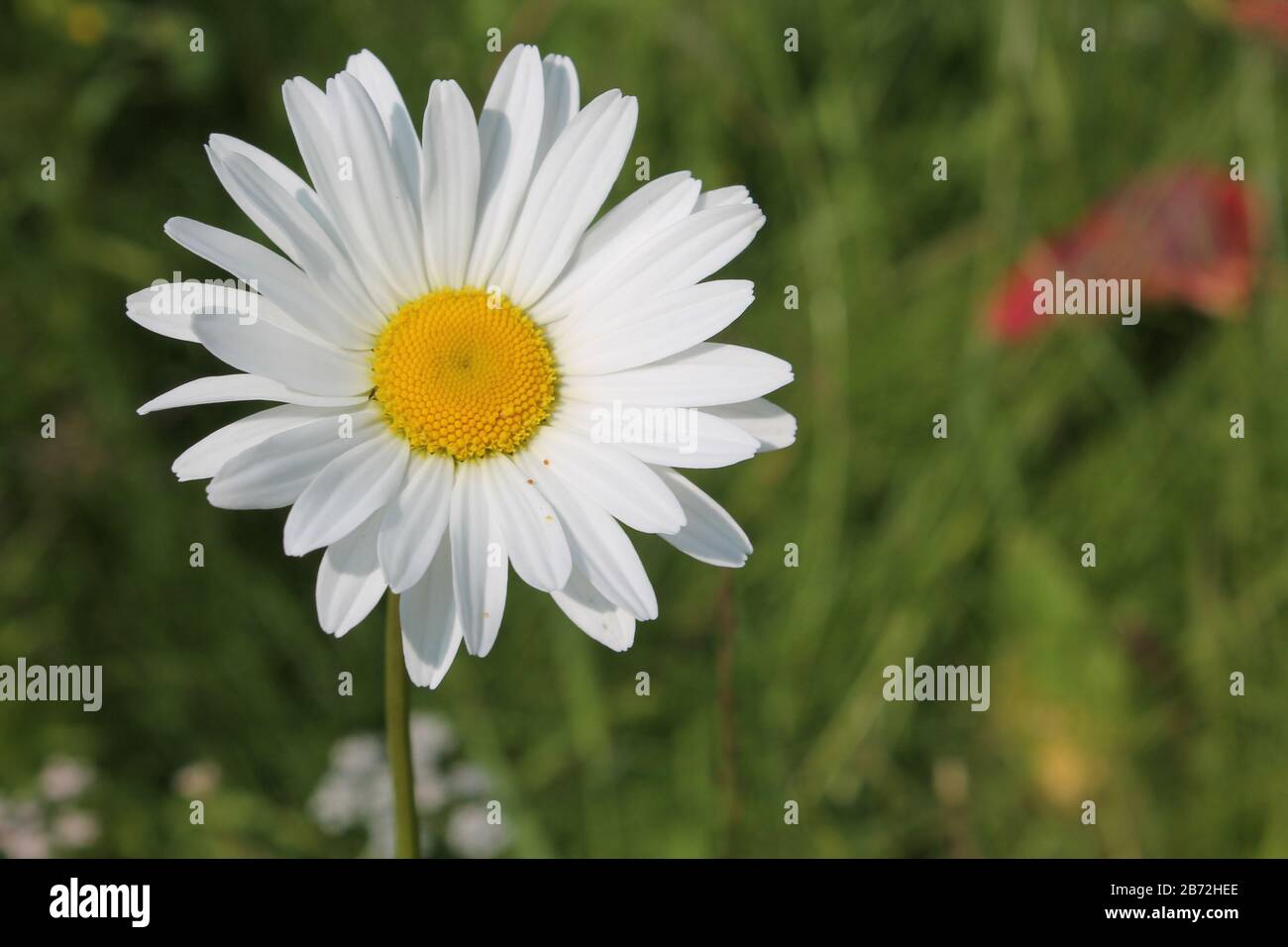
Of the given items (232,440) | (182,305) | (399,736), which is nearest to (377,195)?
(182,305)

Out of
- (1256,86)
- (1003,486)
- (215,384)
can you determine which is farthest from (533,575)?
(1256,86)

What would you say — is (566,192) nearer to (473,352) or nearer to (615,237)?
(615,237)

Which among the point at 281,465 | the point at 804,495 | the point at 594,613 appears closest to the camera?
the point at 281,465

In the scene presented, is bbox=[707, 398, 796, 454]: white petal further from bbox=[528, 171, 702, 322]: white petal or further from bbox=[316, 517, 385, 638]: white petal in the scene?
bbox=[316, 517, 385, 638]: white petal

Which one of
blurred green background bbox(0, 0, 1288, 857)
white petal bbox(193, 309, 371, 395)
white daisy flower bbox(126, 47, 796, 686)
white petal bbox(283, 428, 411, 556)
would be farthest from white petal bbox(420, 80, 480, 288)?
blurred green background bbox(0, 0, 1288, 857)

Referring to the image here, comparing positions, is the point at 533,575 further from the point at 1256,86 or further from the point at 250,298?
the point at 1256,86

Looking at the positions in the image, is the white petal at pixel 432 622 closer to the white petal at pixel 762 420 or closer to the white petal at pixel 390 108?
the white petal at pixel 762 420
